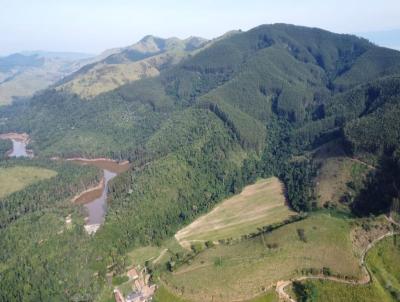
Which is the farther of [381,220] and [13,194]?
[13,194]

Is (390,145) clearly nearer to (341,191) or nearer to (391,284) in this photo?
(341,191)

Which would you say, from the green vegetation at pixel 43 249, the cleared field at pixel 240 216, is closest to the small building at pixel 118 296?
the green vegetation at pixel 43 249

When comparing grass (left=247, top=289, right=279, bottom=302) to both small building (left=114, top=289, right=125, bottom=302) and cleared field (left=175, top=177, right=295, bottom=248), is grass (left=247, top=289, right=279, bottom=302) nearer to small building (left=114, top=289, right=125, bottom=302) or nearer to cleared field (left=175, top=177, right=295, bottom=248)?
small building (left=114, top=289, right=125, bottom=302)

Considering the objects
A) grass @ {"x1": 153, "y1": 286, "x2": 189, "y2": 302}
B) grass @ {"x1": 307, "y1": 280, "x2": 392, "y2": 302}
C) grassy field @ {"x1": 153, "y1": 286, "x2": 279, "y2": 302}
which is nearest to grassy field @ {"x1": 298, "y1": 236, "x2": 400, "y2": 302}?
grass @ {"x1": 307, "y1": 280, "x2": 392, "y2": 302}

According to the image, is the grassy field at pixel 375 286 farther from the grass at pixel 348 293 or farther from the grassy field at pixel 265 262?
the grassy field at pixel 265 262

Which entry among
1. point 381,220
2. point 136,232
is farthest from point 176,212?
point 381,220

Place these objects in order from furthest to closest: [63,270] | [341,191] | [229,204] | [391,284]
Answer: [229,204], [341,191], [63,270], [391,284]
